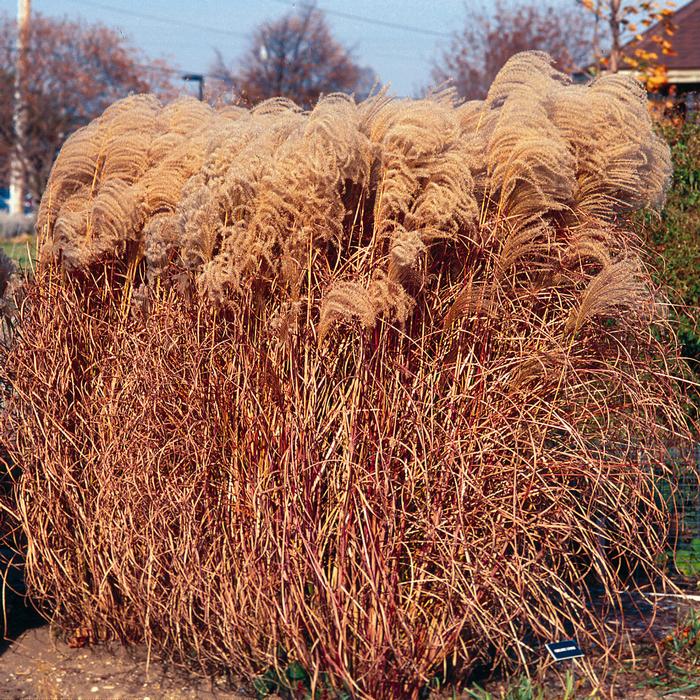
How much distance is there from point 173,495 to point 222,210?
3.58 feet

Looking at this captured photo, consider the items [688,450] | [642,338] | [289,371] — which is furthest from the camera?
[688,450]

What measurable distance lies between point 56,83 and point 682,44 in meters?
18.6

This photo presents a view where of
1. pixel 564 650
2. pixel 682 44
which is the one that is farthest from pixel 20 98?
pixel 564 650

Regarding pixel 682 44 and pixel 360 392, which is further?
pixel 682 44

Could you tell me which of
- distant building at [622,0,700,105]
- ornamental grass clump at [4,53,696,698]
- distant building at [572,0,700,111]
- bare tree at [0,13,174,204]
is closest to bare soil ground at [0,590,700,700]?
ornamental grass clump at [4,53,696,698]

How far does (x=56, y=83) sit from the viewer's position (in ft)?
107

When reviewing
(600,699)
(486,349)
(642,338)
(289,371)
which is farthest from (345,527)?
(642,338)

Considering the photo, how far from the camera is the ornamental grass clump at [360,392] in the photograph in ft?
13.0

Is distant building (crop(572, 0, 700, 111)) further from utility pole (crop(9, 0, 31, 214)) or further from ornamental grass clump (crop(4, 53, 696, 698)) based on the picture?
utility pole (crop(9, 0, 31, 214))

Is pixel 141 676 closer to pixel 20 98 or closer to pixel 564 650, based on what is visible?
pixel 564 650

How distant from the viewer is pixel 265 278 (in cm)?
428

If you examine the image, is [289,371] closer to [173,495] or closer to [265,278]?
[265,278]

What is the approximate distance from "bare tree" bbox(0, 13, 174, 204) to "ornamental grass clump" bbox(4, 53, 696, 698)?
26889 millimetres

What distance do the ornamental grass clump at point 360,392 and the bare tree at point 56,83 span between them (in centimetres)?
2689
